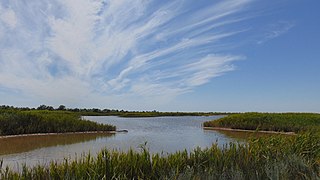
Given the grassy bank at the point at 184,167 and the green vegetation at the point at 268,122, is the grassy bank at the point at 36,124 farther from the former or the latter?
the grassy bank at the point at 184,167

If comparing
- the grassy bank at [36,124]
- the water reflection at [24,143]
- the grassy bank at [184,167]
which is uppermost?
the grassy bank at [36,124]

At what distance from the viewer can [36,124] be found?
17.0m

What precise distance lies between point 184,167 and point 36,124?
13.3 meters

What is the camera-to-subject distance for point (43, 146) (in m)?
12.7

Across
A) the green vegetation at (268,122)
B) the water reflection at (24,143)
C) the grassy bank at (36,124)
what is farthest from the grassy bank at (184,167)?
the green vegetation at (268,122)

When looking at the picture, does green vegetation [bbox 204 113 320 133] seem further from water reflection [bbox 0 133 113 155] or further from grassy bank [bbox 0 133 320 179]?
grassy bank [bbox 0 133 320 179]

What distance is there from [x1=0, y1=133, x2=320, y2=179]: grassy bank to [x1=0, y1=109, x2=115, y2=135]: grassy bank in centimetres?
1051

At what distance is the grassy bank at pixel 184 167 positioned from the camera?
4.64 m

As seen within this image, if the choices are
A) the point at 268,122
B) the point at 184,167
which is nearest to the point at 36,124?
the point at 184,167

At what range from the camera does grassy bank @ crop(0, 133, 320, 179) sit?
15.2 ft

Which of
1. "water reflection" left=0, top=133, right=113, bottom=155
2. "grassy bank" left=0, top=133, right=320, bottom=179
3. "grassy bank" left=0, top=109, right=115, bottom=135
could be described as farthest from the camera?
"grassy bank" left=0, top=109, right=115, bottom=135

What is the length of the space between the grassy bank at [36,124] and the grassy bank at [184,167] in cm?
1051

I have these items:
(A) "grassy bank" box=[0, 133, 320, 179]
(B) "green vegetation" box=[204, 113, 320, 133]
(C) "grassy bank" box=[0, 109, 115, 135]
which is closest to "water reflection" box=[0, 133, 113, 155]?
(C) "grassy bank" box=[0, 109, 115, 135]

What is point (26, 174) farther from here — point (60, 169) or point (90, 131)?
point (90, 131)
